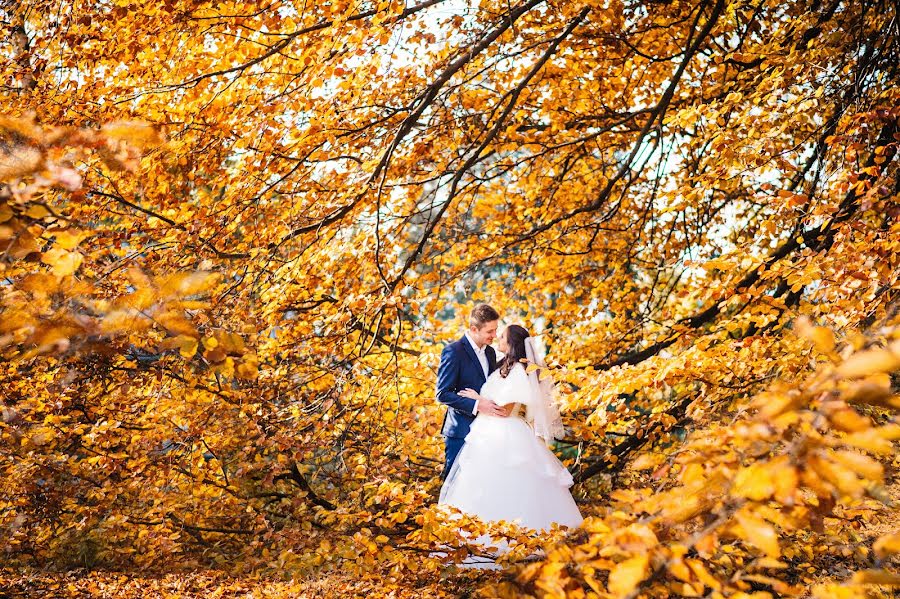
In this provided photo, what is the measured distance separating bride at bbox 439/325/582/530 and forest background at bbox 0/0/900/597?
36 cm

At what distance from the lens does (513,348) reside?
16.6 ft

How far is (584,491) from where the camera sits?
775 cm

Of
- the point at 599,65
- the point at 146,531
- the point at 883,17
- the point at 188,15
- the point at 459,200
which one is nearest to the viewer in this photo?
the point at 188,15

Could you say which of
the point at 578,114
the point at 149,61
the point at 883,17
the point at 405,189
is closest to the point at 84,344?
the point at 149,61

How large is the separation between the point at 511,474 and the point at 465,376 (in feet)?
2.62

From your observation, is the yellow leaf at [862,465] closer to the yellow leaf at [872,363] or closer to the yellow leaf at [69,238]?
the yellow leaf at [872,363]

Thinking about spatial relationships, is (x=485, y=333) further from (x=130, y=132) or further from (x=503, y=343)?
(x=130, y=132)

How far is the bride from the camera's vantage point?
4.57 meters

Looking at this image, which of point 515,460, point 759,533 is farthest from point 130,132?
point 515,460

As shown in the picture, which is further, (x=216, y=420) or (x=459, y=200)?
(x=459, y=200)

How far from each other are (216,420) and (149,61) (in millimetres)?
3243

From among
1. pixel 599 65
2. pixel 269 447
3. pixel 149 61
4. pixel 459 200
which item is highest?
pixel 599 65

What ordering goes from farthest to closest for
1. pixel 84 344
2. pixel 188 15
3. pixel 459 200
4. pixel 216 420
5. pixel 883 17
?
pixel 459 200, pixel 216 420, pixel 883 17, pixel 188 15, pixel 84 344

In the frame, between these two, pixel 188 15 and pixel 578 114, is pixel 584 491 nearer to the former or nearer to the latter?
pixel 578 114
